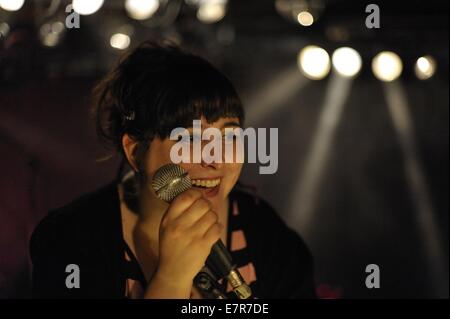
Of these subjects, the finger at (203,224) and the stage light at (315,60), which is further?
the stage light at (315,60)

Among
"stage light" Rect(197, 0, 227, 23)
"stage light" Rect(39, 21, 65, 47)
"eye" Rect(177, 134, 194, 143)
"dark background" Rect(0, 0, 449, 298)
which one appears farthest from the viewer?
"stage light" Rect(197, 0, 227, 23)

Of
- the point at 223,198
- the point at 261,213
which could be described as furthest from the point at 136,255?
the point at 261,213

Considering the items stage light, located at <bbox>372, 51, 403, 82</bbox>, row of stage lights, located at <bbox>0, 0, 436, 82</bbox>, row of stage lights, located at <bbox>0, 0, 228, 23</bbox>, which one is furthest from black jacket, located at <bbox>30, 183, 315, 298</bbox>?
stage light, located at <bbox>372, 51, 403, 82</bbox>

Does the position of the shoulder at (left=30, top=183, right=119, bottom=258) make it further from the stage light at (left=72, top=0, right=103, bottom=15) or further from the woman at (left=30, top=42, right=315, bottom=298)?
the stage light at (left=72, top=0, right=103, bottom=15)

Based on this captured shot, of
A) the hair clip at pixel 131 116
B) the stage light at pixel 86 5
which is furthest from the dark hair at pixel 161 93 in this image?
the stage light at pixel 86 5

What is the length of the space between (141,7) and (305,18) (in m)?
1.16

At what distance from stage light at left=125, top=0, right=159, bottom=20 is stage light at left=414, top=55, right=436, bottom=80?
2094 mm

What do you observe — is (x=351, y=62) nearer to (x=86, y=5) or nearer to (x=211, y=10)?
(x=211, y=10)

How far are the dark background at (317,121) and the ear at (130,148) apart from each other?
0.35 metres

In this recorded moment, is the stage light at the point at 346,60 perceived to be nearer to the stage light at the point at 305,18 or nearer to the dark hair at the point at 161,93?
the stage light at the point at 305,18

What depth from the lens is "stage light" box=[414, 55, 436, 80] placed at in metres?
4.34

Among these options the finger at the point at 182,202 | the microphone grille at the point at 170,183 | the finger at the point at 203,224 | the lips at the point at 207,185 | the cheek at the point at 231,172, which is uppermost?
the cheek at the point at 231,172

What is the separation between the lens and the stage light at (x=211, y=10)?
379cm
